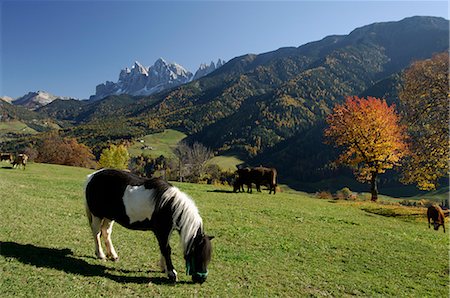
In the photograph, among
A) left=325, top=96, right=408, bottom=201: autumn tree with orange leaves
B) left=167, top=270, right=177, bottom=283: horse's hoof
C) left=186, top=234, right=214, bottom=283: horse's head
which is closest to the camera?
left=186, top=234, right=214, bottom=283: horse's head

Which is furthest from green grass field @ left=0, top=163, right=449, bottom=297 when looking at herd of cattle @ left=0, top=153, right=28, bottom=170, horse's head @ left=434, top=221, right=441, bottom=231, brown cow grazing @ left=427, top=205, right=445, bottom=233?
herd of cattle @ left=0, top=153, right=28, bottom=170

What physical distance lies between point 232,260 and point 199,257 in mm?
3851

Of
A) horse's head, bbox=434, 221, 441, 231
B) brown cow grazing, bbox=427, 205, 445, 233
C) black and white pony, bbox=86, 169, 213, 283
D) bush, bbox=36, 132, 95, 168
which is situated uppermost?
bush, bbox=36, 132, 95, 168

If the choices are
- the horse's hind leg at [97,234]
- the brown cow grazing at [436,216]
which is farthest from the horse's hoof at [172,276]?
the brown cow grazing at [436,216]

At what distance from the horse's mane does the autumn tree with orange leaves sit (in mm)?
42021

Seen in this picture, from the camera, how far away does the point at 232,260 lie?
12984 mm

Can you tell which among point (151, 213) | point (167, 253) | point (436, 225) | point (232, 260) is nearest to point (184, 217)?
point (151, 213)

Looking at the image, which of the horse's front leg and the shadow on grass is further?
the horse's front leg

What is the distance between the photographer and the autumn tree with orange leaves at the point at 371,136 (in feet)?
150

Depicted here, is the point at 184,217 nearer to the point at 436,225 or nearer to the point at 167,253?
the point at 167,253

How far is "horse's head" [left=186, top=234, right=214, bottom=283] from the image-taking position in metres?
9.49

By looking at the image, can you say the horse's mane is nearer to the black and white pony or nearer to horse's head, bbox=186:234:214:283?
the black and white pony

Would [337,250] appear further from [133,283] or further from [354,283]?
[133,283]

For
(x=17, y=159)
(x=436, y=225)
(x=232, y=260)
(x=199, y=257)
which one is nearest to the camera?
(x=199, y=257)
